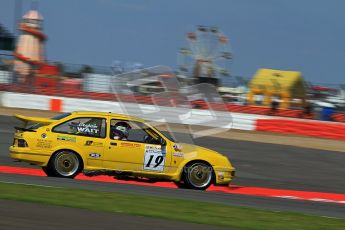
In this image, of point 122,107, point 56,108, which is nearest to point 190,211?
point 122,107

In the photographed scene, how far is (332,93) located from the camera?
27891 millimetres

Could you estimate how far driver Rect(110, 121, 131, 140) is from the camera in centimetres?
1080

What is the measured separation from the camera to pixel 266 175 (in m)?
14.9

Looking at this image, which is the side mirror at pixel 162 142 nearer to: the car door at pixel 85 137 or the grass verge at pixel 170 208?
the car door at pixel 85 137

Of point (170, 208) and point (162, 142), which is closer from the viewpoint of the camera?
point (170, 208)

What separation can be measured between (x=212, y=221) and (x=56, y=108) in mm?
20664

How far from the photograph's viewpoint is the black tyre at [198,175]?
432 inches

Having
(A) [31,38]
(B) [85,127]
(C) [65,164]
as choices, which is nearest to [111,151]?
(B) [85,127]

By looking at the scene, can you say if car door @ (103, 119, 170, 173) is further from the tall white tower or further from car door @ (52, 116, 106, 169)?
the tall white tower

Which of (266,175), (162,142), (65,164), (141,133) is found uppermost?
(141,133)

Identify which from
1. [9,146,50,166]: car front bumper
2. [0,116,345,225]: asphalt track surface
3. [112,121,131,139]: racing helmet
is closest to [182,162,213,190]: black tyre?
[0,116,345,225]: asphalt track surface

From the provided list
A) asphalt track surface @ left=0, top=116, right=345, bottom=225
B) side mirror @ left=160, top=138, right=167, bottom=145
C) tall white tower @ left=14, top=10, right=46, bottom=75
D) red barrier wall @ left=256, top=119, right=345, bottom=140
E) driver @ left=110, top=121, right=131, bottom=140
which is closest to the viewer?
asphalt track surface @ left=0, top=116, right=345, bottom=225

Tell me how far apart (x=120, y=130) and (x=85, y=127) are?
0.62 meters

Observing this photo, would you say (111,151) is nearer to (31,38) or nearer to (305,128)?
(305,128)
